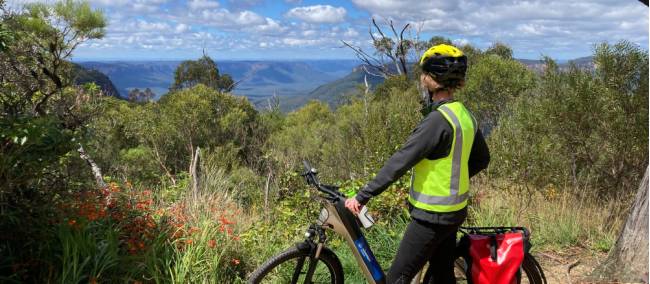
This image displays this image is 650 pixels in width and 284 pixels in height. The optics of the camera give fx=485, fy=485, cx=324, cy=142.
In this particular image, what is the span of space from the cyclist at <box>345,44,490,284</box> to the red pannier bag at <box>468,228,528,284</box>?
381 mm

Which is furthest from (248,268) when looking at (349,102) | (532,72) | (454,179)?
(349,102)

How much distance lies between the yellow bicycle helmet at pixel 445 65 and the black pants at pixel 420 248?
2.64 feet

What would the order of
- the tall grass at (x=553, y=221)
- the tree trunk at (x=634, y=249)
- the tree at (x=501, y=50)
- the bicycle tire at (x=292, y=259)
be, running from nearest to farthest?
the bicycle tire at (x=292, y=259)
the tree trunk at (x=634, y=249)
the tall grass at (x=553, y=221)
the tree at (x=501, y=50)

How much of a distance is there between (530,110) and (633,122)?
5.13ft

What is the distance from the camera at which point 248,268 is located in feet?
14.0

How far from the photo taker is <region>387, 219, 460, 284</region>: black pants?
2.73 meters

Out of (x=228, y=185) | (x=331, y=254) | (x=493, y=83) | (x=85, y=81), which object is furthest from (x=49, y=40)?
(x=85, y=81)

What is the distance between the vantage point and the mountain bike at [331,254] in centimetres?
300

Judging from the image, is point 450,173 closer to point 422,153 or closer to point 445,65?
point 422,153

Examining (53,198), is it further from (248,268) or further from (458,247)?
(458,247)

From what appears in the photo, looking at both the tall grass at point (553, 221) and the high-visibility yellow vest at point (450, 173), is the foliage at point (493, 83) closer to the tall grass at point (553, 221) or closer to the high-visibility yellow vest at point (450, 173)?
the tall grass at point (553, 221)

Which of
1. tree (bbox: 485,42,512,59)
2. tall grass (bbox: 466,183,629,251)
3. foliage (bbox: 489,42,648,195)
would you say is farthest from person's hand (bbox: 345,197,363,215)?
tree (bbox: 485,42,512,59)

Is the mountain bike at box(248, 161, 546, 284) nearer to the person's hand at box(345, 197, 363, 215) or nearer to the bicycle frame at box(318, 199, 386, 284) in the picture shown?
the bicycle frame at box(318, 199, 386, 284)

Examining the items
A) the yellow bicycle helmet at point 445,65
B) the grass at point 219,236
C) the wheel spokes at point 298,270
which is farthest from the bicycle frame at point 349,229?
the yellow bicycle helmet at point 445,65
